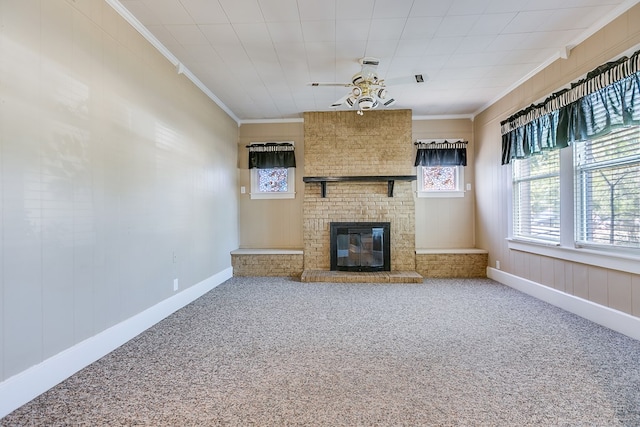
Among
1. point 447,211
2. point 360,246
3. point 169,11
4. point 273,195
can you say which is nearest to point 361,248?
point 360,246

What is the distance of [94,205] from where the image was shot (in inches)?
87.9

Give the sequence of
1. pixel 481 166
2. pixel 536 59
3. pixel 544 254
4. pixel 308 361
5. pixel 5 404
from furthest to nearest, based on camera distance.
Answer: pixel 481 166 < pixel 544 254 < pixel 536 59 < pixel 308 361 < pixel 5 404

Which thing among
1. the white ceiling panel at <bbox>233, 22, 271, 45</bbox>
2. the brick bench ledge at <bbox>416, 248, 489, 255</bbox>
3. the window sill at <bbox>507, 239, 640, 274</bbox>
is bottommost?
the brick bench ledge at <bbox>416, 248, 489, 255</bbox>

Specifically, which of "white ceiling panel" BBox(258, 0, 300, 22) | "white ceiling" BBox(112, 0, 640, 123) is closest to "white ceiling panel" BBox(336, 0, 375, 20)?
"white ceiling" BBox(112, 0, 640, 123)

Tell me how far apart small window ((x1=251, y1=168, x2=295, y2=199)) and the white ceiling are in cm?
156

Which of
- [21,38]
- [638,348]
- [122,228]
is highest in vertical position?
[21,38]

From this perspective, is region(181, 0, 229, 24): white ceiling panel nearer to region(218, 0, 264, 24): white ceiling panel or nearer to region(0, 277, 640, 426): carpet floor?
region(218, 0, 264, 24): white ceiling panel

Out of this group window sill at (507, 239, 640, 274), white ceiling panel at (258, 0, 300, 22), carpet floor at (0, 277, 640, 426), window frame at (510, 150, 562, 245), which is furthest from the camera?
window frame at (510, 150, 562, 245)

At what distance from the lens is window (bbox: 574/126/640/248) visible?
2.57 m

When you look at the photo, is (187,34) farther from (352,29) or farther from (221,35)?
(352,29)

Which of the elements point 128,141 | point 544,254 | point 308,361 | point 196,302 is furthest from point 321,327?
point 544,254

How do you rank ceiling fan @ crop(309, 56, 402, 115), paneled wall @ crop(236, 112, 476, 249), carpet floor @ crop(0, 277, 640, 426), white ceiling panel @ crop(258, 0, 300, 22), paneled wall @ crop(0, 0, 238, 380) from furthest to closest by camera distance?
paneled wall @ crop(236, 112, 476, 249), ceiling fan @ crop(309, 56, 402, 115), white ceiling panel @ crop(258, 0, 300, 22), paneled wall @ crop(0, 0, 238, 380), carpet floor @ crop(0, 277, 640, 426)

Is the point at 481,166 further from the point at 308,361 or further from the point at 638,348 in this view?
the point at 308,361

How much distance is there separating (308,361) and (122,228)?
1826mm
